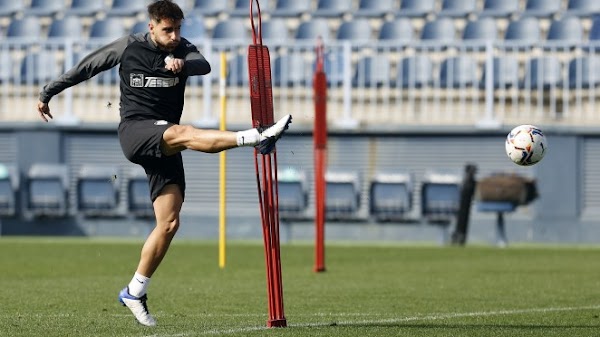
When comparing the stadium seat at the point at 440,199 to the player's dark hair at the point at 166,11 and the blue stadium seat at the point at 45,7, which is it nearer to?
the blue stadium seat at the point at 45,7

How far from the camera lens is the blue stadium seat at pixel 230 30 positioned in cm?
2481

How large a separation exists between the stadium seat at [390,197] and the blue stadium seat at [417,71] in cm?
175

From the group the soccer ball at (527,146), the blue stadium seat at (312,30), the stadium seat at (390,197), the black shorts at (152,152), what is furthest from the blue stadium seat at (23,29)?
the black shorts at (152,152)

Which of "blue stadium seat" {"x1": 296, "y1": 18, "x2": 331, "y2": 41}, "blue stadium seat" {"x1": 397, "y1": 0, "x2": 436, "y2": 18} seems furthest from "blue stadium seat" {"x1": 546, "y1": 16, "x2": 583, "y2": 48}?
"blue stadium seat" {"x1": 296, "y1": 18, "x2": 331, "y2": 41}

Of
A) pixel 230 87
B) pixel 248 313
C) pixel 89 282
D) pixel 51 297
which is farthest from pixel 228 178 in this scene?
pixel 248 313

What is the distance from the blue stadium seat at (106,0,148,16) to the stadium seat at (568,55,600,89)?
769cm

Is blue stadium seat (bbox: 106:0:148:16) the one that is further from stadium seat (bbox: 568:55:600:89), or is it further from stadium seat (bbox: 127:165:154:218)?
stadium seat (bbox: 568:55:600:89)

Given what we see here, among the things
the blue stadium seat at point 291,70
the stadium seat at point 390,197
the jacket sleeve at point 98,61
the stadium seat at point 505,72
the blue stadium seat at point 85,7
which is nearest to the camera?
the jacket sleeve at point 98,61

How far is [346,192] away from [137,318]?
13.8 m

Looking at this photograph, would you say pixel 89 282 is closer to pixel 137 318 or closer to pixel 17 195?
pixel 137 318

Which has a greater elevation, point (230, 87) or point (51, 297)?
point (230, 87)

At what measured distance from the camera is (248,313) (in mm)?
10078

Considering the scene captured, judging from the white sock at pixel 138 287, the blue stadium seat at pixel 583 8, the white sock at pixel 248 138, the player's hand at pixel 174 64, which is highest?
the blue stadium seat at pixel 583 8

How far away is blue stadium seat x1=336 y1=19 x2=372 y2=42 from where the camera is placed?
80.7 ft
